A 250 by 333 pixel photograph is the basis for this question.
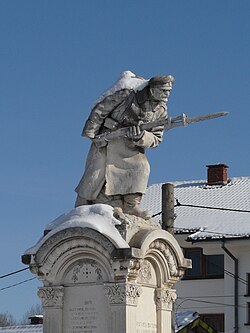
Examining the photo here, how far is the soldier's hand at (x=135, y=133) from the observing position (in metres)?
15.5

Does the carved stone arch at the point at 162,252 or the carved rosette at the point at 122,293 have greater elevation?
the carved stone arch at the point at 162,252

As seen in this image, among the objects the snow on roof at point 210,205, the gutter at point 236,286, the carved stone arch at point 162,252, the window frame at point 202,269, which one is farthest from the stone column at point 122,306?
the window frame at point 202,269

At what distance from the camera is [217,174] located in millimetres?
41156

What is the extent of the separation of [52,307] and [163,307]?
1.56 m

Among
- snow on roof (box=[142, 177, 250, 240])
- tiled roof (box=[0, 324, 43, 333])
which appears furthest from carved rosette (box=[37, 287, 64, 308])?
snow on roof (box=[142, 177, 250, 240])

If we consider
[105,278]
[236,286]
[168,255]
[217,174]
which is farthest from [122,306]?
[217,174]

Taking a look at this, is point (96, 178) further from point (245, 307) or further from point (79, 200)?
point (245, 307)

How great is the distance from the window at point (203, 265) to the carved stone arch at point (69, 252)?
72.7 feet

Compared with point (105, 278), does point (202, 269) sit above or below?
above

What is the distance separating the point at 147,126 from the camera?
51.1 ft

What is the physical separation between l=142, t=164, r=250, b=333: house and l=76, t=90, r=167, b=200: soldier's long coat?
1926 cm

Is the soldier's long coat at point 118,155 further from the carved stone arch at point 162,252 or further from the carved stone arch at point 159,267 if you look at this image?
the carved stone arch at point 159,267

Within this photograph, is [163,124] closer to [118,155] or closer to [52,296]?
[118,155]

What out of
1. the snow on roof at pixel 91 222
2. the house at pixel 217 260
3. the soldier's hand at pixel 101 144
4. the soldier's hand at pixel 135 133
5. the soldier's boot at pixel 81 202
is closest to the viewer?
the snow on roof at pixel 91 222
